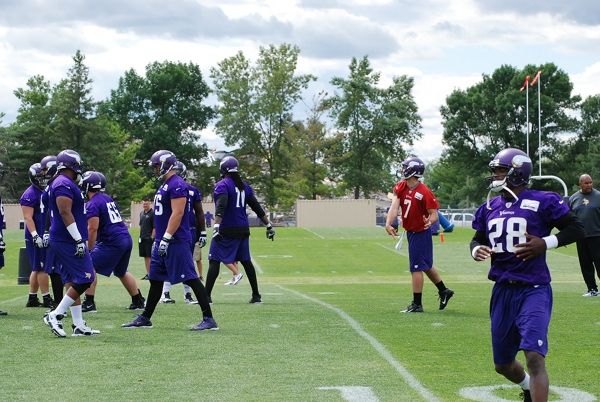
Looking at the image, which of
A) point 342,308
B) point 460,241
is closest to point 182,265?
point 342,308

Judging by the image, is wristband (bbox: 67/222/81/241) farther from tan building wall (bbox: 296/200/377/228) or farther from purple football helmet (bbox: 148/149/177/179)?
tan building wall (bbox: 296/200/377/228)

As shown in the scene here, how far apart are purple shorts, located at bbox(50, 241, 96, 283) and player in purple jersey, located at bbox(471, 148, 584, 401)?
512 centimetres

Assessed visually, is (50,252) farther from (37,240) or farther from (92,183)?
(37,240)

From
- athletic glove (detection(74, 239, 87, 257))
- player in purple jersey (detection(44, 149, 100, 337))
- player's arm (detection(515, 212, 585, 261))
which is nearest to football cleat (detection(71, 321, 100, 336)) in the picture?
player in purple jersey (detection(44, 149, 100, 337))

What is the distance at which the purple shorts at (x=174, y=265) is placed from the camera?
442 inches

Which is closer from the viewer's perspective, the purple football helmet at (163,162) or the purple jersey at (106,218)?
the purple football helmet at (163,162)

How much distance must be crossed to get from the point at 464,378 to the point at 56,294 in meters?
6.42

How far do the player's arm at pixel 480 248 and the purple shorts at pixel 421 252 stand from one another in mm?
5633

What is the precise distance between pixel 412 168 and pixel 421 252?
1.10 m

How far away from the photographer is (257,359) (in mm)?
9195

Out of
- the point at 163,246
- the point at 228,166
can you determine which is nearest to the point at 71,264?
the point at 163,246

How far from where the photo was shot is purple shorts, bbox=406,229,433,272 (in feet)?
43.1

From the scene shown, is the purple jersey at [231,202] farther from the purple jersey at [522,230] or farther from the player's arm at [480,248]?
the purple jersey at [522,230]

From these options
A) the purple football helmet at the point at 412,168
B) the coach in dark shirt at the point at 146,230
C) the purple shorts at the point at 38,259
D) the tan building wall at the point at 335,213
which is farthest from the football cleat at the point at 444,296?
the tan building wall at the point at 335,213
